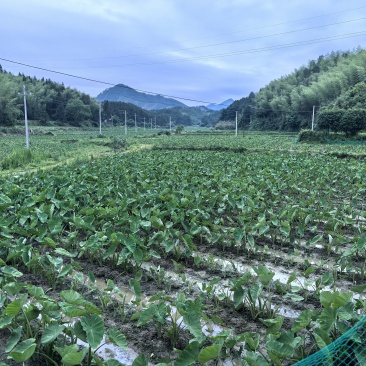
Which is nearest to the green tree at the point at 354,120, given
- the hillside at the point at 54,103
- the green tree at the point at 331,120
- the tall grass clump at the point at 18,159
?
the green tree at the point at 331,120

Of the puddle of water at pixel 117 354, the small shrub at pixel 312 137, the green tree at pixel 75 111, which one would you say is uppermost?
the green tree at pixel 75 111

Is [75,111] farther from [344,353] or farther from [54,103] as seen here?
[344,353]

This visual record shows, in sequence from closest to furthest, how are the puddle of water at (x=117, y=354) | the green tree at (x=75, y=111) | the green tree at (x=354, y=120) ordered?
the puddle of water at (x=117, y=354), the green tree at (x=354, y=120), the green tree at (x=75, y=111)

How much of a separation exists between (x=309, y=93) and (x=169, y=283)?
48.7 metres

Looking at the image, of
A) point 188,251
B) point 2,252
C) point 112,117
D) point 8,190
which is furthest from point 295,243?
point 112,117

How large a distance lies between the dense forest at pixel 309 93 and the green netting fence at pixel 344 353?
121 feet

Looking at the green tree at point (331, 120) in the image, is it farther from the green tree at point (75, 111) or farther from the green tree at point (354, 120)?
the green tree at point (75, 111)

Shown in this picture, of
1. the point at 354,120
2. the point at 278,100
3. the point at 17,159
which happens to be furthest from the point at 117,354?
the point at 278,100

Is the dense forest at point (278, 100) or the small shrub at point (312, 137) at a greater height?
the dense forest at point (278, 100)

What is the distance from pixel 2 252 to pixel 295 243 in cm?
421

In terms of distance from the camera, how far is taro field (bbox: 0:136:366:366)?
265cm

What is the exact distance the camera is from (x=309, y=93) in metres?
47.4

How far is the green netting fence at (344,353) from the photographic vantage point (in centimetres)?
234

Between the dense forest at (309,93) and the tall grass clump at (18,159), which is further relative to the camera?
the dense forest at (309,93)
